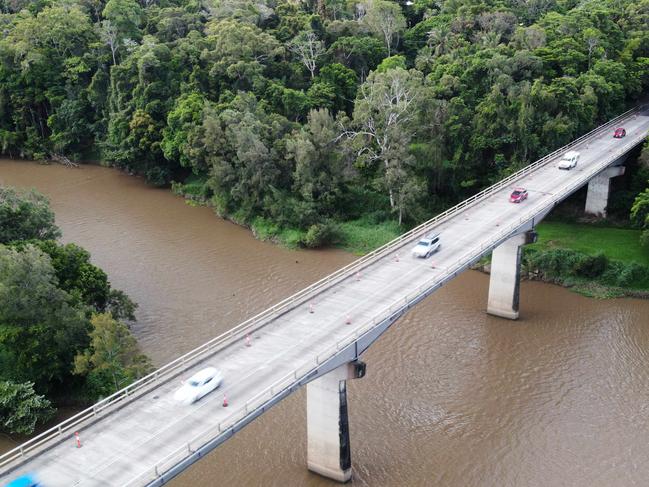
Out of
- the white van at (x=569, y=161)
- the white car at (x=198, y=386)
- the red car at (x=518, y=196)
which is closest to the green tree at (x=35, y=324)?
the white car at (x=198, y=386)

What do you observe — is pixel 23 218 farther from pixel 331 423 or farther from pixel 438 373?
pixel 438 373

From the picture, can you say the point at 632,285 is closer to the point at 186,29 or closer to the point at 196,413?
the point at 196,413

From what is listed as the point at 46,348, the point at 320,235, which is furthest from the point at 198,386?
the point at 320,235

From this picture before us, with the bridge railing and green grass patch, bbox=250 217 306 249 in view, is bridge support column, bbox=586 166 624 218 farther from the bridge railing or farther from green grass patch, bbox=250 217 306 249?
green grass patch, bbox=250 217 306 249

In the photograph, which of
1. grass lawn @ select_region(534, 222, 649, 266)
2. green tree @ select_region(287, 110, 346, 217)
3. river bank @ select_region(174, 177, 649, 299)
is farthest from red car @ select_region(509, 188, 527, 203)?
green tree @ select_region(287, 110, 346, 217)

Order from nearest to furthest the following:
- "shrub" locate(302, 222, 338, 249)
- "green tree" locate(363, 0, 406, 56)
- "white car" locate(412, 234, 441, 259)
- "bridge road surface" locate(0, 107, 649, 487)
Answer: "bridge road surface" locate(0, 107, 649, 487), "white car" locate(412, 234, 441, 259), "shrub" locate(302, 222, 338, 249), "green tree" locate(363, 0, 406, 56)

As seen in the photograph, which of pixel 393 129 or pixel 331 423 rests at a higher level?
pixel 393 129

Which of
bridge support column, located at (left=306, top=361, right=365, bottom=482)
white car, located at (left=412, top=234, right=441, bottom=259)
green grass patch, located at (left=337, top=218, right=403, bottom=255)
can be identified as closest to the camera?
bridge support column, located at (left=306, top=361, right=365, bottom=482)

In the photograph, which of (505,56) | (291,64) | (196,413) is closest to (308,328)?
(196,413)
